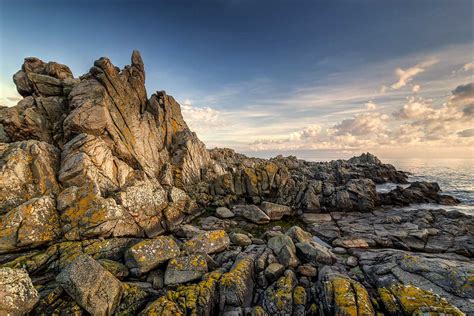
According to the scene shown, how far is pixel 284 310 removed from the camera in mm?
13422

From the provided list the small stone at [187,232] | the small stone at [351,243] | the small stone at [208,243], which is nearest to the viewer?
the small stone at [208,243]

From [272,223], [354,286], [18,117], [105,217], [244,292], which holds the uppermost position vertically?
[18,117]

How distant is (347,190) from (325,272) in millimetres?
28008

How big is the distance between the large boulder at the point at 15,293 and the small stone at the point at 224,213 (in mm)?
24380

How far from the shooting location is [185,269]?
16453 mm

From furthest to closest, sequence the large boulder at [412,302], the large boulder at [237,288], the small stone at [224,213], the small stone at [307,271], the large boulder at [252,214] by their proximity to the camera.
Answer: the small stone at [224,213]
the large boulder at [252,214]
the small stone at [307,271]
the large boulder at [237,288]
the large boulder at [412,302]

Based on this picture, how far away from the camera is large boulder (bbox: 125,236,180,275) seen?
1720 centimetres

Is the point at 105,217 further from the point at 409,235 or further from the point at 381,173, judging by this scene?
the point at 381,173

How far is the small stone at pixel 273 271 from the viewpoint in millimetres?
16672

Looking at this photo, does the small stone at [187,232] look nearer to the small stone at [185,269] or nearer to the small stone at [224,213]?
the small stone at [224,213]

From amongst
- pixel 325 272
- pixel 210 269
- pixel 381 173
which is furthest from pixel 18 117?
pixel 381 173

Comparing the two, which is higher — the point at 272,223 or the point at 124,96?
the point at 124,96

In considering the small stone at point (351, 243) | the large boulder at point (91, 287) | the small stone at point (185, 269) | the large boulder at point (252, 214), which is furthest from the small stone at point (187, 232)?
the small stone at point (351, 243)

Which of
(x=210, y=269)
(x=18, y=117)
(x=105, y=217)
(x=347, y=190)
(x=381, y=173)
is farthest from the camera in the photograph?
(x=381, y=173)
